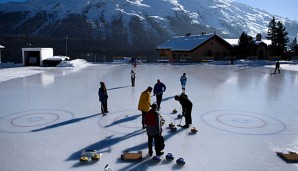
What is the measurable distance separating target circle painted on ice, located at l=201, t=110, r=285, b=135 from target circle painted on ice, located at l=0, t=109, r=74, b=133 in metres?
5.96

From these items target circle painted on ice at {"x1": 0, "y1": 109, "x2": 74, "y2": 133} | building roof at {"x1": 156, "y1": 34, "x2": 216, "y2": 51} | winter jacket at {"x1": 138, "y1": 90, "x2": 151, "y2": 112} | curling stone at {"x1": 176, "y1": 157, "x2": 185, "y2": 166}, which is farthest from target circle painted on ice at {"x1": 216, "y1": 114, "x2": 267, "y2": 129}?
building roof at {"x1": 156, "y1": 34, "x2": 216, "y2": 51}

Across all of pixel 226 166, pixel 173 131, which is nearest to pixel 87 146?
pixel 173 131

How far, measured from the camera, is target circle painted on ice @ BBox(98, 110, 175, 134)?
10062 millimetres

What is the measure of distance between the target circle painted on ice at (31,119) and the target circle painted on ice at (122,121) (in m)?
1.67

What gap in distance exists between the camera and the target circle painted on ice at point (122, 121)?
10062mm

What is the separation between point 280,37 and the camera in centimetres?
6406

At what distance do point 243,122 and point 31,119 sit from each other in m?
8.59

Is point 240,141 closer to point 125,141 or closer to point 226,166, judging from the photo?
point 226,166

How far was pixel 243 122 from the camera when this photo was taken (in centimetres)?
1102

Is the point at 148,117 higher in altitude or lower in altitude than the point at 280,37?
lower

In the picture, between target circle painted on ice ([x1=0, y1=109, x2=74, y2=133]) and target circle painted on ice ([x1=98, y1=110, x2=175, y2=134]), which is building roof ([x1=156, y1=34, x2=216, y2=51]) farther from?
target circle painted on ice ([x1=0, y1=109, x2=74, y2=133])

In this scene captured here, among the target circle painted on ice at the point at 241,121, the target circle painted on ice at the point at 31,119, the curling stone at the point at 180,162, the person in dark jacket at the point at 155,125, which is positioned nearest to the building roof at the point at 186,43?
the target circle painted on ice at the point at 241,121

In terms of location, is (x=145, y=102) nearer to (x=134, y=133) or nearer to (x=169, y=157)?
(x=134, y=133)

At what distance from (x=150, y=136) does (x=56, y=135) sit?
3.52 m
